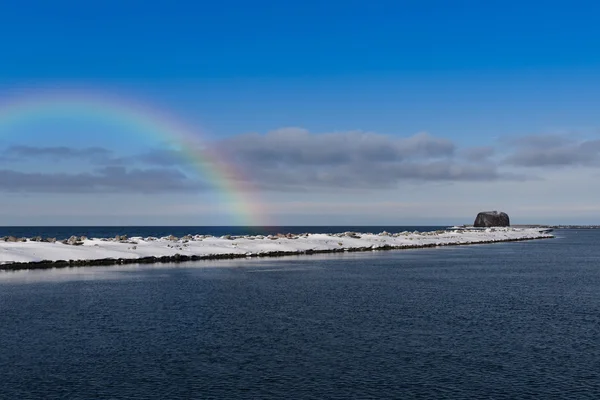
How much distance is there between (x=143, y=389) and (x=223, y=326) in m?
10.4

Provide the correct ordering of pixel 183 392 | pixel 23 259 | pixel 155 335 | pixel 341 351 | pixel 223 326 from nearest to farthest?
pixel 183 392, pixel 341 351, pixel 155 335, pixel 223 326, pixel 23 259

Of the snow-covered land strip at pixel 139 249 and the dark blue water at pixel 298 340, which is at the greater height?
the snow-covered land strip at pixel 139 249

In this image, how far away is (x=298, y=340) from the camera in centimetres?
2528

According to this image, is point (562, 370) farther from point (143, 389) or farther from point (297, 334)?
point (143, 389)

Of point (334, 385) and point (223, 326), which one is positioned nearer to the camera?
point (334, 385)

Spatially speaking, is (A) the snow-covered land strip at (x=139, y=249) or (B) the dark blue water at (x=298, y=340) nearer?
(B) the dark blue water at (x=298, y=340)

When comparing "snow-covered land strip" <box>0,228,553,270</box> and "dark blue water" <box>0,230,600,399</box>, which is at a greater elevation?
"snow-covered land strip" <box>0,228,553,270</box>

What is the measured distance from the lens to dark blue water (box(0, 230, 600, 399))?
61.1 ft

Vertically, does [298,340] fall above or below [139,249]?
below

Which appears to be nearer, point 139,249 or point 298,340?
point 298,340

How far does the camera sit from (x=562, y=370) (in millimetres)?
20484

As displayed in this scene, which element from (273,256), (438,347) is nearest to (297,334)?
(438,347)

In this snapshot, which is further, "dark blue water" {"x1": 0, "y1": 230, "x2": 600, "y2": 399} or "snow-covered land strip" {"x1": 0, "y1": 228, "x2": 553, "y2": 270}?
"snow-covered land strip" {"x1": 0, "y1": 228, "x2": 553, "y2": 270}

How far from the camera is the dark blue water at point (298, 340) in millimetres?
18609
